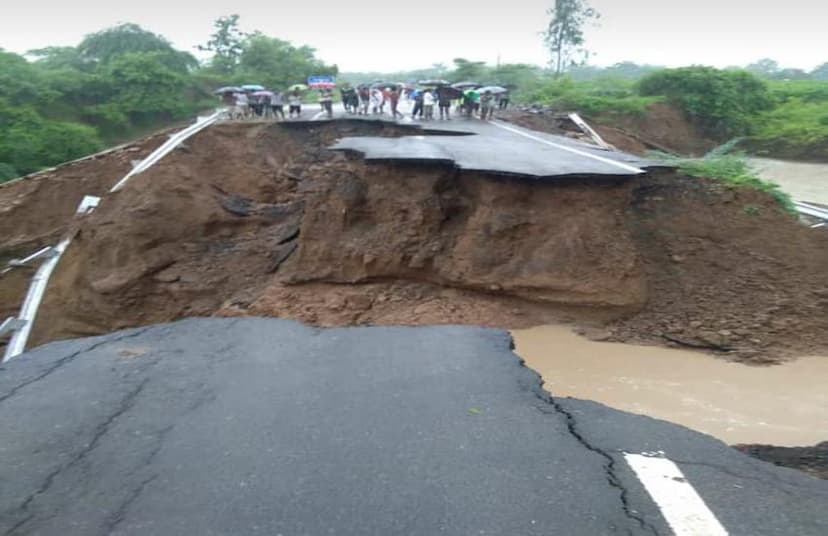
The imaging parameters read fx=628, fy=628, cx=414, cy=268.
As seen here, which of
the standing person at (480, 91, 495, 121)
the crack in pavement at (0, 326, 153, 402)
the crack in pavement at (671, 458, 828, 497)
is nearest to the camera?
the crack in pavement at (671, 458, 828, 497)

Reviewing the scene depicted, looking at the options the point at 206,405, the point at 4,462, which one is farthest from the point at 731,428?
the point at 4,462

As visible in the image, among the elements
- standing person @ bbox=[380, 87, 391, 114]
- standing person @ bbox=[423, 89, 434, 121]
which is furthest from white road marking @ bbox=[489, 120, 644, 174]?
standing person @ bbox=[380, 87, 391, 114]

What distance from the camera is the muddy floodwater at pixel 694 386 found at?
221 inches

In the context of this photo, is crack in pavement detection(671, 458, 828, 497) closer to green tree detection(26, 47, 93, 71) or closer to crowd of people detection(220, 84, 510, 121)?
crowd of people detection(220, 84, 510, 121)

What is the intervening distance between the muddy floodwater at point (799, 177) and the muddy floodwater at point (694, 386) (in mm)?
13219

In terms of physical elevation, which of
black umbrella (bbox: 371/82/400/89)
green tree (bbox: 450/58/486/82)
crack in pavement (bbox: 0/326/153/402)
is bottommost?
crack in pavement (bbox: 0/326/153/402)

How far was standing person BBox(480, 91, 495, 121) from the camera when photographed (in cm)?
1962

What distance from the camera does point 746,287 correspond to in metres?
7.92

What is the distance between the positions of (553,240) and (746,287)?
245 cm

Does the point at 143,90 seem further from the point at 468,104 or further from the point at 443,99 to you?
the point at 468,104

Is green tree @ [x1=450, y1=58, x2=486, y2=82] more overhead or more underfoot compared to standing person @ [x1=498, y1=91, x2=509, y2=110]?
more overhead

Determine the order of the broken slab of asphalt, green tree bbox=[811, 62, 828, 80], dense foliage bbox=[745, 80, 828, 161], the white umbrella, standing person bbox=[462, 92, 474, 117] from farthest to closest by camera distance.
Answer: green tree bbox=[811, 62, 828, 80] → dense foliage bbox=[745, 80, 828, 161] → the white umbrella → standing person bbox=[462, 92, 474, 117] → the broken slab of asphalt

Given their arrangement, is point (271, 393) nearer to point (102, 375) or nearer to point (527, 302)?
point (102, 375)

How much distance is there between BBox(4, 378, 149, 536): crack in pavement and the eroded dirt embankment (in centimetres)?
352
